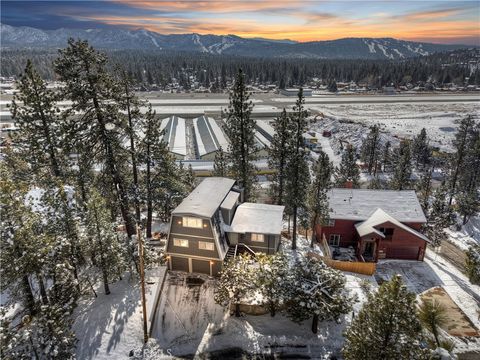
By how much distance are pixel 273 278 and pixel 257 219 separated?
30.6 ft

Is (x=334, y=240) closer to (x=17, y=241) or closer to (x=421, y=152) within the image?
(x=17, y=241)

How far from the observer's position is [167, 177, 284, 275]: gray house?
26.8 m

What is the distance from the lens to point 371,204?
35.2 meters

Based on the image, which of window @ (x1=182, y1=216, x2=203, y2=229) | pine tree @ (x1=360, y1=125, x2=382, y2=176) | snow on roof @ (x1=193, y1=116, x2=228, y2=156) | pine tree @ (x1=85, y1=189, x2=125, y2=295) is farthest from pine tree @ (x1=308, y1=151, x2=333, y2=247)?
snow on roof @ (x1=193, y1=116, x2=228, y2=156)

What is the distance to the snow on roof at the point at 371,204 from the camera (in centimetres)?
3394

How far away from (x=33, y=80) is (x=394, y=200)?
1455 inches

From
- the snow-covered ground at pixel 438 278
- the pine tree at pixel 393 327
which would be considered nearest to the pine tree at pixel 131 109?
the pine tree at pixel 393 327

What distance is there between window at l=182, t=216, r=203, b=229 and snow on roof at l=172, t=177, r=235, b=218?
55 centimetres

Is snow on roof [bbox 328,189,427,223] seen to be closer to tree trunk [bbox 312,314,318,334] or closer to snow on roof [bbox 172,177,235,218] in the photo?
snow on roof [bbox 172,177,235,218]

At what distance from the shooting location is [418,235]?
3167cm

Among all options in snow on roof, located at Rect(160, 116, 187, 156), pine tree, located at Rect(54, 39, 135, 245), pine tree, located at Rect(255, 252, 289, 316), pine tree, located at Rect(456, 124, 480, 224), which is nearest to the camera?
pine tree, located at Rect(255, 252, 289, 316)

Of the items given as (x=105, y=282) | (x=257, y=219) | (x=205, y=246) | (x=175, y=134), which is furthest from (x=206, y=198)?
(x=175, y=134)

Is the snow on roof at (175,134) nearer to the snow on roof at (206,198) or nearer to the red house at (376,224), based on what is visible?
the snow on roof at (206,198)

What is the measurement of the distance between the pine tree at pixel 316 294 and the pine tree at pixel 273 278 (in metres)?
0.71
